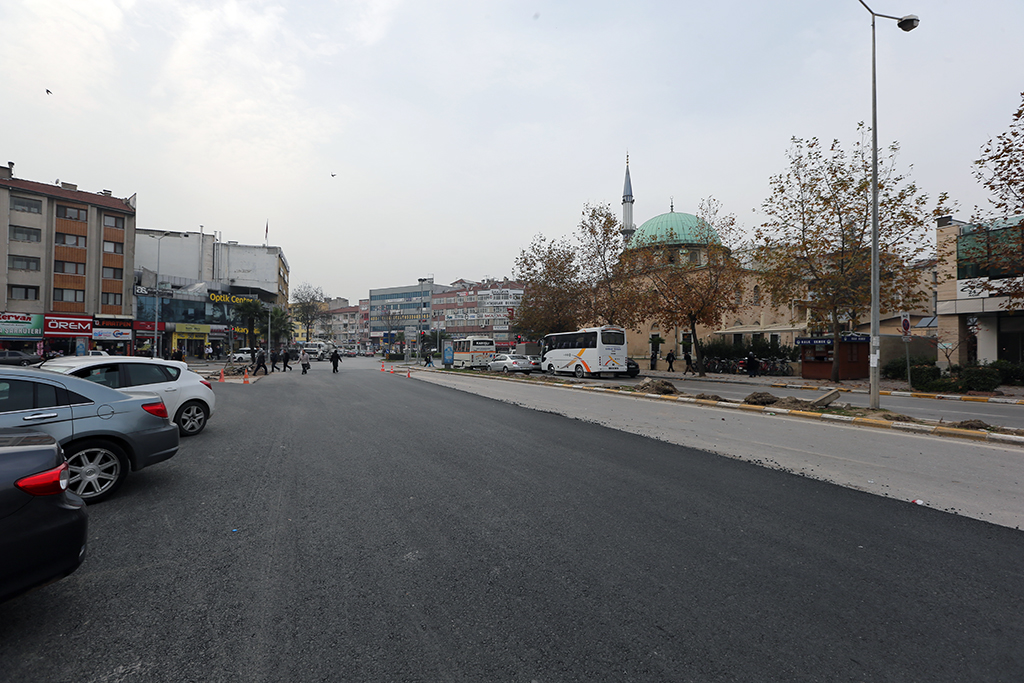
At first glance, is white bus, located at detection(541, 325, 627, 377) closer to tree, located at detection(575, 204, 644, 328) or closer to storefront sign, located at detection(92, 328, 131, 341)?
tree, located at detection(575, 204, 644, 328)

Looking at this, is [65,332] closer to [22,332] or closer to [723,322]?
[22,332]

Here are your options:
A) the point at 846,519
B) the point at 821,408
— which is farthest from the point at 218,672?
the point at 821,408

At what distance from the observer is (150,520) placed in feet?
16.4

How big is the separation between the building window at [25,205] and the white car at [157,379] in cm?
4789

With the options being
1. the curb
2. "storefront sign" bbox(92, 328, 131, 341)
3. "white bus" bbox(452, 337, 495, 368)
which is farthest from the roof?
the curb

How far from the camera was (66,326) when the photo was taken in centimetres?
4319

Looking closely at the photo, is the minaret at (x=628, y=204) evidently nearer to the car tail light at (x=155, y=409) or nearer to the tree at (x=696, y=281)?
the tree at (x=696, y=281)

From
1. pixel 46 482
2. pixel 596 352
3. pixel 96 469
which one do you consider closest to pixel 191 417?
pixel 96 469

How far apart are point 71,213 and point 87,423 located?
5345cm

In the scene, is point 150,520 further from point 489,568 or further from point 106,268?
point 106,268

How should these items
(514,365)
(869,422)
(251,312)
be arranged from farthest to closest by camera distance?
(251,312) < (514,365) < (869,422)

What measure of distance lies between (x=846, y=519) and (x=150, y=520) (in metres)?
6.49

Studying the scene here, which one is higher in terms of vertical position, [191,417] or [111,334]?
[111,334]

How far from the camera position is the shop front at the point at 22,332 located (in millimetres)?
40719
